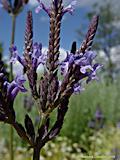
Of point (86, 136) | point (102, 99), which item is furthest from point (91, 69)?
point (102, 99)

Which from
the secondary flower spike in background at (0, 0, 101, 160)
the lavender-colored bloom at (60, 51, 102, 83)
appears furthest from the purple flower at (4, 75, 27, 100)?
the lavender-colored bloom at (60, 51, 102, 83)

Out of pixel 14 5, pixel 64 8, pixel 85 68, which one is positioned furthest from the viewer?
pixel 14 5

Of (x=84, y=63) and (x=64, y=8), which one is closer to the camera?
(x=84, y=63)

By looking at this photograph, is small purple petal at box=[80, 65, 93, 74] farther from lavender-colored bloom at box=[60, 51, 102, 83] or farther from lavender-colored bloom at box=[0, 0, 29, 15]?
lavender-colored bloom at box=[0, 0, 29, 15]

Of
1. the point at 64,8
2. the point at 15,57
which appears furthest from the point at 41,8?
the point at 15,57

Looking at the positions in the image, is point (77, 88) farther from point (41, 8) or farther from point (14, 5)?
point (14, 5)

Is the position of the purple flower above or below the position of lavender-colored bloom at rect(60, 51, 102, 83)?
below

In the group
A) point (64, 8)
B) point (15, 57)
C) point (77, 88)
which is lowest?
point (77, 88)

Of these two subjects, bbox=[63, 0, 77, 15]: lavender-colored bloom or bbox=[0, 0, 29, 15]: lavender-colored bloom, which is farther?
bbox=[0, 0, 29, 15]: lavender-colored bloom

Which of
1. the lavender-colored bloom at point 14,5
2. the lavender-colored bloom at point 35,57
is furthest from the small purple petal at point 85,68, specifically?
the lavender-colored bloom at point 14,5

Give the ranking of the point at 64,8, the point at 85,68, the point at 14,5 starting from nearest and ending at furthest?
the point at 85,68
the point at 64,8
the point at 14,5

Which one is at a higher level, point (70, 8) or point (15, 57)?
point (70, 8)
